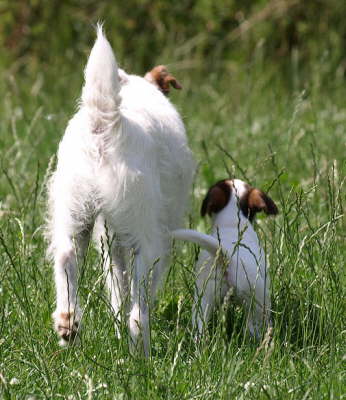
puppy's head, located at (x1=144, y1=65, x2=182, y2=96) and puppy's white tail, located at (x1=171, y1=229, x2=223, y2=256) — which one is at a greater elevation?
puppy's head, located at (x1=144, y1=65, x2=182, y2=96)

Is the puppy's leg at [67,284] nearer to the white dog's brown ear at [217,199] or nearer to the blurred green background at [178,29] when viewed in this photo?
the white dog's brown ear at [217,199]

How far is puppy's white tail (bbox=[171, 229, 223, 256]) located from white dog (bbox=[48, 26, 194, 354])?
101 mm

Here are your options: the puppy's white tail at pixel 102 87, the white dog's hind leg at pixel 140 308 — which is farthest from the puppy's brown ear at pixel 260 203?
the puppy's white tail at pixel 102 87

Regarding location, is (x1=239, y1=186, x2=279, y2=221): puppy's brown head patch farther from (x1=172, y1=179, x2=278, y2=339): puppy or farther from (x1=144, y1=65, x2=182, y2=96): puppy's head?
(x1=144, y1=65, x2=182, y2=96): puppy's head

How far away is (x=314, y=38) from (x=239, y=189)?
21.8 ft

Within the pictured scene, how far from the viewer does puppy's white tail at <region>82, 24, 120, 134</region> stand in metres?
3.45

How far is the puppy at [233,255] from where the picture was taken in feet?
12.1

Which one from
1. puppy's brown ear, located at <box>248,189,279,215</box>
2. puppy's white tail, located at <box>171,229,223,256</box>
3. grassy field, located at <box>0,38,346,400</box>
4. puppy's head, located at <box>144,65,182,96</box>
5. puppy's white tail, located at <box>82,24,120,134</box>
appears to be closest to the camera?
grassy field, located at <box>0,38,346,400</box>

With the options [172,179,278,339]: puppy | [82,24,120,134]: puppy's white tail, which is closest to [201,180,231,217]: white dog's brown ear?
[172,179,278,339]: puppy

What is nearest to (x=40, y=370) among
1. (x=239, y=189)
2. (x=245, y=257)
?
(x=245, y=257)

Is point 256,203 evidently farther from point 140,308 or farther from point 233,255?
point 140,308

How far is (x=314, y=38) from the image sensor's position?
35.0 feet

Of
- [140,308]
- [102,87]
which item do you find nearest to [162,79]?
[102,87]

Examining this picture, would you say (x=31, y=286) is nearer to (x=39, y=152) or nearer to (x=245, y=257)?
(x=245, y=257)
